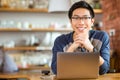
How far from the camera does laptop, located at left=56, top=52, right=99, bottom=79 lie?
161 cm

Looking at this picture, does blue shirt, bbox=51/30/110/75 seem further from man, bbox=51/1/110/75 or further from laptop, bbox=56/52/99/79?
laptop, bbox=56/52/99/79

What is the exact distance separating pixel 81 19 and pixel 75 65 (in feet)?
1.62

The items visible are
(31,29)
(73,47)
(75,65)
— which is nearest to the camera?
(75,65)

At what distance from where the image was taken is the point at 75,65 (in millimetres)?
1612

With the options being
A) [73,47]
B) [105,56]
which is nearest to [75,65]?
[73,47]

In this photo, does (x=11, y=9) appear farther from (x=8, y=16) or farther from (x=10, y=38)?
(x=10, y=38)

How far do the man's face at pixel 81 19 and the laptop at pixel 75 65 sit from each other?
→ 1.33 feet

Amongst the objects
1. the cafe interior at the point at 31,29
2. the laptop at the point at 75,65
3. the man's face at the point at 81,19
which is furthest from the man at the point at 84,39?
the cafe interior at the point at 31,29

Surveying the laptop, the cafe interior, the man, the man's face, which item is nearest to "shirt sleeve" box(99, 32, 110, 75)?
the man

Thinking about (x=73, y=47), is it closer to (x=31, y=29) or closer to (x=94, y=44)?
(x=94, y=44)

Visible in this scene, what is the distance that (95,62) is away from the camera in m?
1.64

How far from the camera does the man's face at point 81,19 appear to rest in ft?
6.49

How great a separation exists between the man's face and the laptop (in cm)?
41

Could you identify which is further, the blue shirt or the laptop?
the blue shirt
